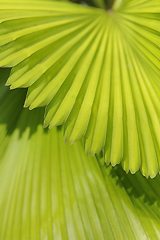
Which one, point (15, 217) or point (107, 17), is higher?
point (107, 17)

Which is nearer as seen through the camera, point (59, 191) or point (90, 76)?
point (90, 76)

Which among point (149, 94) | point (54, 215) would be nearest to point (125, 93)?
point (149, 94)

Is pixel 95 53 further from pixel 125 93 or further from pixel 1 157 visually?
pixel 1 157

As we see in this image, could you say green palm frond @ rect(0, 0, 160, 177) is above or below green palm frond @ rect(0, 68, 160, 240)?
above

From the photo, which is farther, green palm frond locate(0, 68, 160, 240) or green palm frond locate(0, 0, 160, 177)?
green palm frond locate(0, 68, 160, 240)

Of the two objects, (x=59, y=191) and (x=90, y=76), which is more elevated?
(x=90, y=76)
